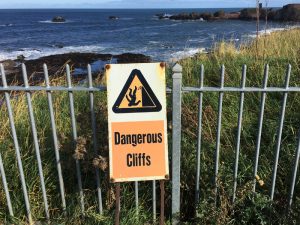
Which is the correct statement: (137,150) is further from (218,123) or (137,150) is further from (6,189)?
(6,189)

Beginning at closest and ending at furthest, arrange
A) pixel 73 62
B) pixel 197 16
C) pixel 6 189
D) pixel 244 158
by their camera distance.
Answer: pixel 6 189
pixel 244 158
pixel 73 62
pixel 197 16

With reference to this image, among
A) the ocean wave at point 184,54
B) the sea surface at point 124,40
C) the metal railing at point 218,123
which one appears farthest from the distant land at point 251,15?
the metal railing at point 218,123

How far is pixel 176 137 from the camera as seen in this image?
3266 mm

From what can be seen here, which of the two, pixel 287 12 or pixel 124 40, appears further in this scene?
pixel 287 12

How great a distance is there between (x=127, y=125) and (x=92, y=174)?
100 centimetres

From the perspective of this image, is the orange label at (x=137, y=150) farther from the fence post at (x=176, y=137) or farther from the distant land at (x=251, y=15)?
the distant land at (x=251, y=15)

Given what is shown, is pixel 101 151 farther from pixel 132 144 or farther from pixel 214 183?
pixel 214 183

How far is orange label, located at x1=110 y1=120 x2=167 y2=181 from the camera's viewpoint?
312cm

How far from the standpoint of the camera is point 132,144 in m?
3.15

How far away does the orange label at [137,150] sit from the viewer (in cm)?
312

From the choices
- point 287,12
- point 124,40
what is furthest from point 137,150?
point 287,12

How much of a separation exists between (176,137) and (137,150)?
0.37m

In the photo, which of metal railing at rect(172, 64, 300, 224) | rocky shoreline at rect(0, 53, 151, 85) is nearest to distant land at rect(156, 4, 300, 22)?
rocky shoreline at rect(0, 53, 151, 85)

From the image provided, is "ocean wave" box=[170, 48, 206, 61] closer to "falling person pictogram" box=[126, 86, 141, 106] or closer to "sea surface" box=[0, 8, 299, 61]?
"sea surface" box=[0, 8, 299, 61]
